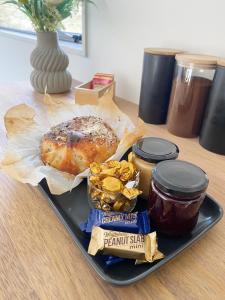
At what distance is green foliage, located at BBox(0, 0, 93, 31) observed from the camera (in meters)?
0.88

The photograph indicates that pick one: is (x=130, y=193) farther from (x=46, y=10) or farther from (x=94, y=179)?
(x=46, y=10)

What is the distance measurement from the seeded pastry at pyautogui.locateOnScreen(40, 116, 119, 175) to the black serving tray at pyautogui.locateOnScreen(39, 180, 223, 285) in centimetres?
4

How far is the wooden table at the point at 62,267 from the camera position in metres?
0.30

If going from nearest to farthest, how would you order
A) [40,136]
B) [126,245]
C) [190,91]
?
[126,245]
[40,136]
[190,91]

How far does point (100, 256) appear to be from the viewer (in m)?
0.32

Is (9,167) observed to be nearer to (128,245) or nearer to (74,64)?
(128,245)

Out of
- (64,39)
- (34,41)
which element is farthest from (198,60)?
(34,41)

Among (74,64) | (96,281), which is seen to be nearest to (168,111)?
(96,281)

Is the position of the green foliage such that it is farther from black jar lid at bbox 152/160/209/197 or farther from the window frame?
black jar lid at bbox 152/160/209/197

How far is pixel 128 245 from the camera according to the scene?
1.00ft

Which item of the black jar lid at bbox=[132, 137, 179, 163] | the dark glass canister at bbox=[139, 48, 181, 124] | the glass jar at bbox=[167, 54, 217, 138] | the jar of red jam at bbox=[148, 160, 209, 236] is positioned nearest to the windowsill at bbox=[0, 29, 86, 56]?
the dark glass canister at bbox=[139, 48, 181, 124]

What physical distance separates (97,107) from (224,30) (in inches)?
16.2

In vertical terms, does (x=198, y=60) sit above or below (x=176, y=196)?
above

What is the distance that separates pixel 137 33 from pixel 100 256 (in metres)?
0.82
